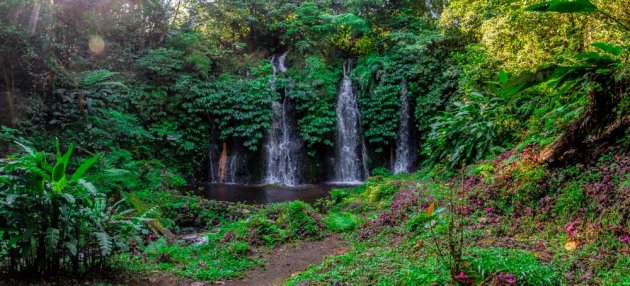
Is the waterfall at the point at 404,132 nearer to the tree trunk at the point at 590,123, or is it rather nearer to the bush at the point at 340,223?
the bush at the point at 340,223

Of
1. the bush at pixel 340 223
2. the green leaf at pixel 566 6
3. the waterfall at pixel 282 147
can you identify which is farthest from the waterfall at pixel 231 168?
the green leaf at pixel 566 6

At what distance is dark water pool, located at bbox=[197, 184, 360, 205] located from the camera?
39.6 feet

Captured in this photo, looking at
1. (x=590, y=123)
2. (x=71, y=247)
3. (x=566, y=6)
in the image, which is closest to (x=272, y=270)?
(x=71, y=247)

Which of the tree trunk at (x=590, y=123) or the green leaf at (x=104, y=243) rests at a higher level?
the tree trunk at (x=590, y=123)

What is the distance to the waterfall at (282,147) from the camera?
15500 mm

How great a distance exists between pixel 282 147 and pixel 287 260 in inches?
414

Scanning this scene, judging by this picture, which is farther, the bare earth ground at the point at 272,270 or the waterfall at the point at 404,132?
the waterfall at the point at 404,132

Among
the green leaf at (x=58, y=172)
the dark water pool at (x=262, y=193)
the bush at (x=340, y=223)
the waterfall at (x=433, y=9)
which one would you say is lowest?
the dark water pool at (x=262, y=193)

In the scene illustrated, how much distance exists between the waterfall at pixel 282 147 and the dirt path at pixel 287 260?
902 centimetres

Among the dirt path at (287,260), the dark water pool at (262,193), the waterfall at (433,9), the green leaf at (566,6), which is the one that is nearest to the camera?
the green leaf at (566,6)

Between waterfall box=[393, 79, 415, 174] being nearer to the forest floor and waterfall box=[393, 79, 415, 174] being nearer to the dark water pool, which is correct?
the dark water pool

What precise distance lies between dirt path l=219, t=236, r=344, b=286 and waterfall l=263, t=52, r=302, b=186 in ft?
29.6

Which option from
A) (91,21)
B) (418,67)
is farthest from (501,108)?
(91,21)

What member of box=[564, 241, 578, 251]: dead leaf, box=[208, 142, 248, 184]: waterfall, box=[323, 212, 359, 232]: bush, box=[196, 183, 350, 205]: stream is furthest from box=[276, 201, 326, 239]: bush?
box=[208, 142, 248, 184]: waterfall
